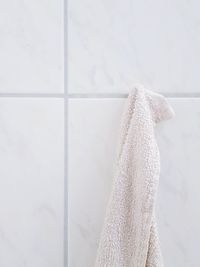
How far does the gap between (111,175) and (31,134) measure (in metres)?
0.12

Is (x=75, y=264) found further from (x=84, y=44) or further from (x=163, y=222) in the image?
(x=84, y=44)

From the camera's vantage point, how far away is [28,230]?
0.46m

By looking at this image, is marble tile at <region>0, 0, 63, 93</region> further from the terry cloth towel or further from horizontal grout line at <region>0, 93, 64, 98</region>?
the terry cloth towel

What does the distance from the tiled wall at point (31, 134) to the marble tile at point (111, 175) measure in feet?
0.07

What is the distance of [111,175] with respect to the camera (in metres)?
0.47

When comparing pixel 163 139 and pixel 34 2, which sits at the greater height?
pixel 34 2

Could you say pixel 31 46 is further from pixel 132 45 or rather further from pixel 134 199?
pixel 134 199

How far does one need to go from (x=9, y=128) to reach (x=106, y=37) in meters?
0.18

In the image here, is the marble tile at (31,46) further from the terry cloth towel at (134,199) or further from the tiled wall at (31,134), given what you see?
the terry cloth towel at (134,199)

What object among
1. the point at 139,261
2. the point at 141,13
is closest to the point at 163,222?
A: the point at 139,261

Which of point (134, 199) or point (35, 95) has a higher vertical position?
point (35, 95)

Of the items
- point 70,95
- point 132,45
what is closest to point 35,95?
point 70,95

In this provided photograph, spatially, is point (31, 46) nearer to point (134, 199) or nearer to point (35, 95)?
point (35, 95)

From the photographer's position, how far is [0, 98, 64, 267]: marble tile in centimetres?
46
